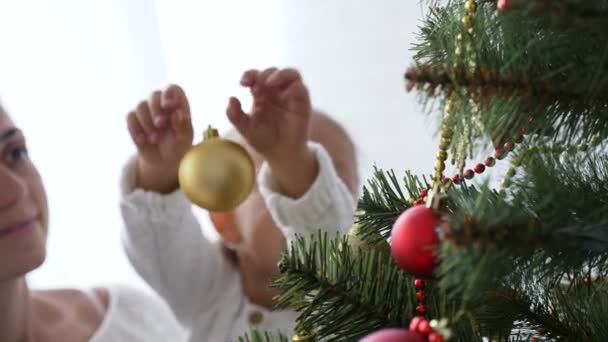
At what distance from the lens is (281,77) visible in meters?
0.47

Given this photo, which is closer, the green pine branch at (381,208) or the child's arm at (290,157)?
the green pine branch at (381,208)

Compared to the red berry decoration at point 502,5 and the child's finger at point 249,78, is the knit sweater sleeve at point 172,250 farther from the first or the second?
the red berry decoration at point 502,5

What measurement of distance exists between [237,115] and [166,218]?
0.63 feet

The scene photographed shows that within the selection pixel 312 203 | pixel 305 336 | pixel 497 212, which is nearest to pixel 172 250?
pixel 312 203

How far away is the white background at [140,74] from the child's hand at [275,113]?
15cm

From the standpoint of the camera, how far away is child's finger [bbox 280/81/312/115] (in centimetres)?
48

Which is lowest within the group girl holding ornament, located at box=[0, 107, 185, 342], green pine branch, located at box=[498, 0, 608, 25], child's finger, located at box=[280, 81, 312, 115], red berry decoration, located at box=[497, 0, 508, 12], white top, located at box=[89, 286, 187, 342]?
white top, located at box=[89, 286, 187, 342]

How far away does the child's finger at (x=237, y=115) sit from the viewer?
46 centimetres

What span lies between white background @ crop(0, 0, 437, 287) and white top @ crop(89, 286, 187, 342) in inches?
4.6

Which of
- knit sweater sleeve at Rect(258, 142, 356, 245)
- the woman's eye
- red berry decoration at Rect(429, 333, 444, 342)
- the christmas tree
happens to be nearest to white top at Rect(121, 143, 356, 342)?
knit sweater sleeve at Rect(258, 142, 356, 245)

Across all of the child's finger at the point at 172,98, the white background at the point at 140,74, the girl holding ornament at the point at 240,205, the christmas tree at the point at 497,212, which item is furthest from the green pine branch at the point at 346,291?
the white background at the point at 140,74

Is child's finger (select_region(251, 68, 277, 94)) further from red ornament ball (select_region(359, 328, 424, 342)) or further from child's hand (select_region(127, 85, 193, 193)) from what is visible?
red ornament ball (select_region(359, 328, 424, 342))

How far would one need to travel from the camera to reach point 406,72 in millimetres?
245

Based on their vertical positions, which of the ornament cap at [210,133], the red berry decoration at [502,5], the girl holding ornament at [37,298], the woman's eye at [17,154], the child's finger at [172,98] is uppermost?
the red berry decoration at [502,5]
